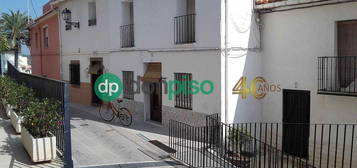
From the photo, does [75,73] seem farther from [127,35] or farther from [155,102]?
[155,102]

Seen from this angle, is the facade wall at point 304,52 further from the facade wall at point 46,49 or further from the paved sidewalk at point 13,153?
the facade wall at point 46,49

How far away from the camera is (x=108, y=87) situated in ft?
58.5

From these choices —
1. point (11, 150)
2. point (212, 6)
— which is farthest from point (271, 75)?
point (11, 150)

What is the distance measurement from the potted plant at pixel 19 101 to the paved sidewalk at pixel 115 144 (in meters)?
1.75

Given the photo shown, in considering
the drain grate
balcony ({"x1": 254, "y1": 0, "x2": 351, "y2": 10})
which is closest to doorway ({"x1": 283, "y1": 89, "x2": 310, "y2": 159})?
balcony ({"x1": 254, "y1": 0, "x2": 351, "y2": 10})

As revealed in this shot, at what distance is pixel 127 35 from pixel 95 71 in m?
3.49

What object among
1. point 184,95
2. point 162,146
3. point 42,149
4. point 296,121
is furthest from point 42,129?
point 296,121

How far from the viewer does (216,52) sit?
11.2m

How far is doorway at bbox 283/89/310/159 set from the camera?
1074 centimetres

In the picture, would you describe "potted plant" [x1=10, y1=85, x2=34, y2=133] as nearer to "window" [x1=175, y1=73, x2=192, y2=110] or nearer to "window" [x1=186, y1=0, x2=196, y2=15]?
"window" [x1=175, y1=73, x2=192, y2=110]

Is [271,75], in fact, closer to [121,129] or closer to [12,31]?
[121,129]

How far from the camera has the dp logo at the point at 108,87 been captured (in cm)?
1697

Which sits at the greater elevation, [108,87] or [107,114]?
[108,87]

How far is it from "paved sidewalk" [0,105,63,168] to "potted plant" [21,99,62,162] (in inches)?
6.6
